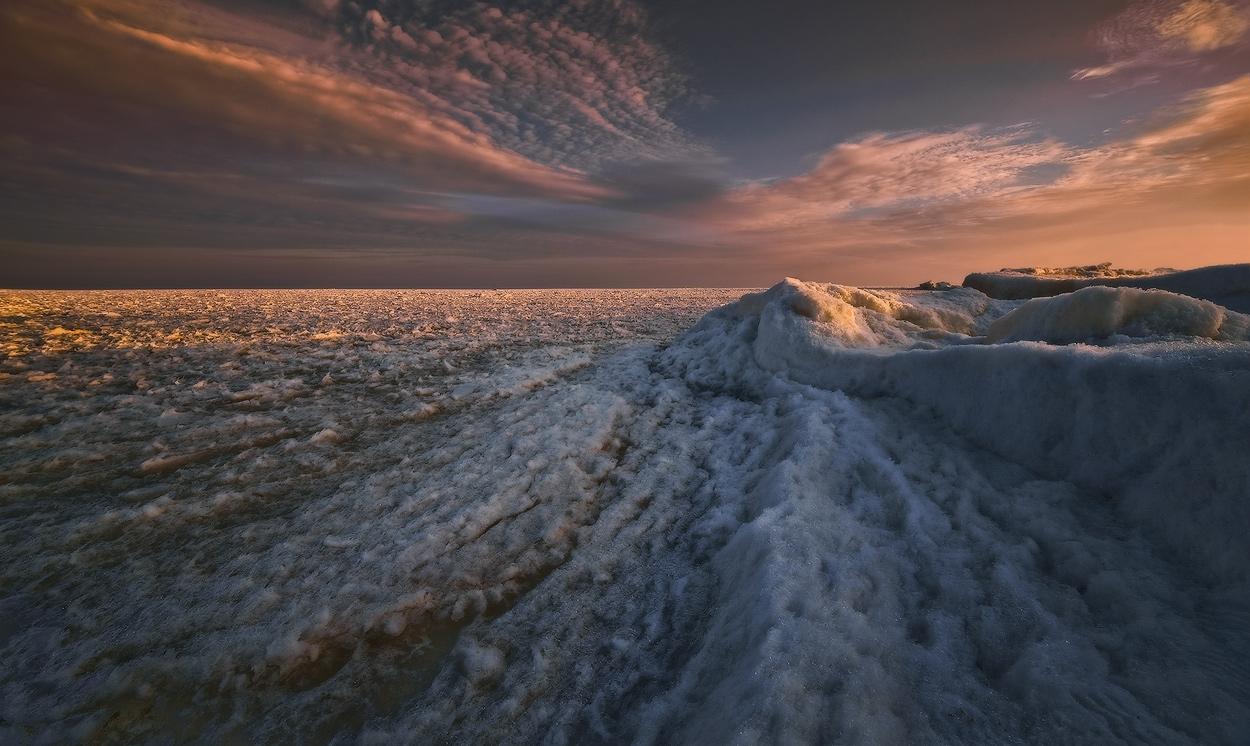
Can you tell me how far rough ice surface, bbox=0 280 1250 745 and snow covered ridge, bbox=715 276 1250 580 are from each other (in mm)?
17

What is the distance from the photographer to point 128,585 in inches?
118

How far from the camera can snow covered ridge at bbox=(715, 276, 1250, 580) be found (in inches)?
86.0

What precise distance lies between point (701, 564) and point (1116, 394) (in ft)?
8.72

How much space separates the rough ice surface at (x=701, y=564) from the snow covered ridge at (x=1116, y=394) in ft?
0.06

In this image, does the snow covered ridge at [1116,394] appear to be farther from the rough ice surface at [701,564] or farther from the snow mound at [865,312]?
the snow mound at [865,312]

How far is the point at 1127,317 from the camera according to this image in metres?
4.06

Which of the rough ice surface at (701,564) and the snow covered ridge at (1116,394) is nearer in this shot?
the rough ice surface at (701,564)

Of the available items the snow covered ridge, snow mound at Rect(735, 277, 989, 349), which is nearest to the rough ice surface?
the snow covered ridge

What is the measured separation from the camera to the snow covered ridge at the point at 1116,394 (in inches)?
86.0

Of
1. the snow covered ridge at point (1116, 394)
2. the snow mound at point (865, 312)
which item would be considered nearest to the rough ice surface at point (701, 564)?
the snow covered ridge at point (1116, 394)

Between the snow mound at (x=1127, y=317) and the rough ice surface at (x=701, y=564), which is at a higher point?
the snow mound at (x=1127, y=317)

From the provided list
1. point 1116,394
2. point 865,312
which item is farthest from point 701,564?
point 865,312

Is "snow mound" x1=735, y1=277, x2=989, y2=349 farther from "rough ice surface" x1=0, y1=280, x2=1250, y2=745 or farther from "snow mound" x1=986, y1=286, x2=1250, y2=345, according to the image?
"snow mound" x1=986, y1=286, x2=1250, y2=345

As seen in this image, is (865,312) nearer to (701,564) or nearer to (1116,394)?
(1116,394)
